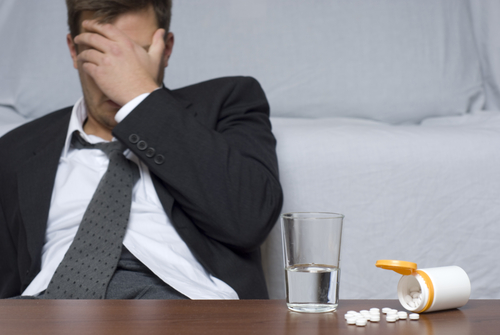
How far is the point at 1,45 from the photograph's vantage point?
5.08 feet

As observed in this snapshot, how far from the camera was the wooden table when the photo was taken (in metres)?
0.39

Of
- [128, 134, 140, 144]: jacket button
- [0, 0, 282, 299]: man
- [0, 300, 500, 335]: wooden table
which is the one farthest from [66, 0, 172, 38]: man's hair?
[0, 300, 500, 335]: wooden table

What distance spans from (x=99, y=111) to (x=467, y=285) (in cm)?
84

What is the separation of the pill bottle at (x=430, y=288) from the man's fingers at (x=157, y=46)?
732 millimetres

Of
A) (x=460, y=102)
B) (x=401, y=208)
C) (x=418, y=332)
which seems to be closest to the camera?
(x=418, y=332)

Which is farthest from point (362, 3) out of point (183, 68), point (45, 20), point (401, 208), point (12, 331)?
point (12, 331)

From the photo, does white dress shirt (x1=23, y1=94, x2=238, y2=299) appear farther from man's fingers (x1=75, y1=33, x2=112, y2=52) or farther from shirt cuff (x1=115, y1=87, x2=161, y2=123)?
man's fingers (x1=75, y1=33, x2=112, y2=52)

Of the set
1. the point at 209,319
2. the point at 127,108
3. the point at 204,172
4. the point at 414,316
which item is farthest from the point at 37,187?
the point at 414,316

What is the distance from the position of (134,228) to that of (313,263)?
1.80 ft

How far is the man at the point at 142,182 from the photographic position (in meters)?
0.87

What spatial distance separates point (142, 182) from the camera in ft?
3.23

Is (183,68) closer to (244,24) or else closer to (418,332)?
(244,24)

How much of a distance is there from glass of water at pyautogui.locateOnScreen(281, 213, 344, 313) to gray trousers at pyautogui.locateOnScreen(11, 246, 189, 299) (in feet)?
1.35

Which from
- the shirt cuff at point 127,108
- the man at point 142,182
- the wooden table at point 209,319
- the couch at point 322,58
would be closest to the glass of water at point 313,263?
the wooden table at point 209,319
